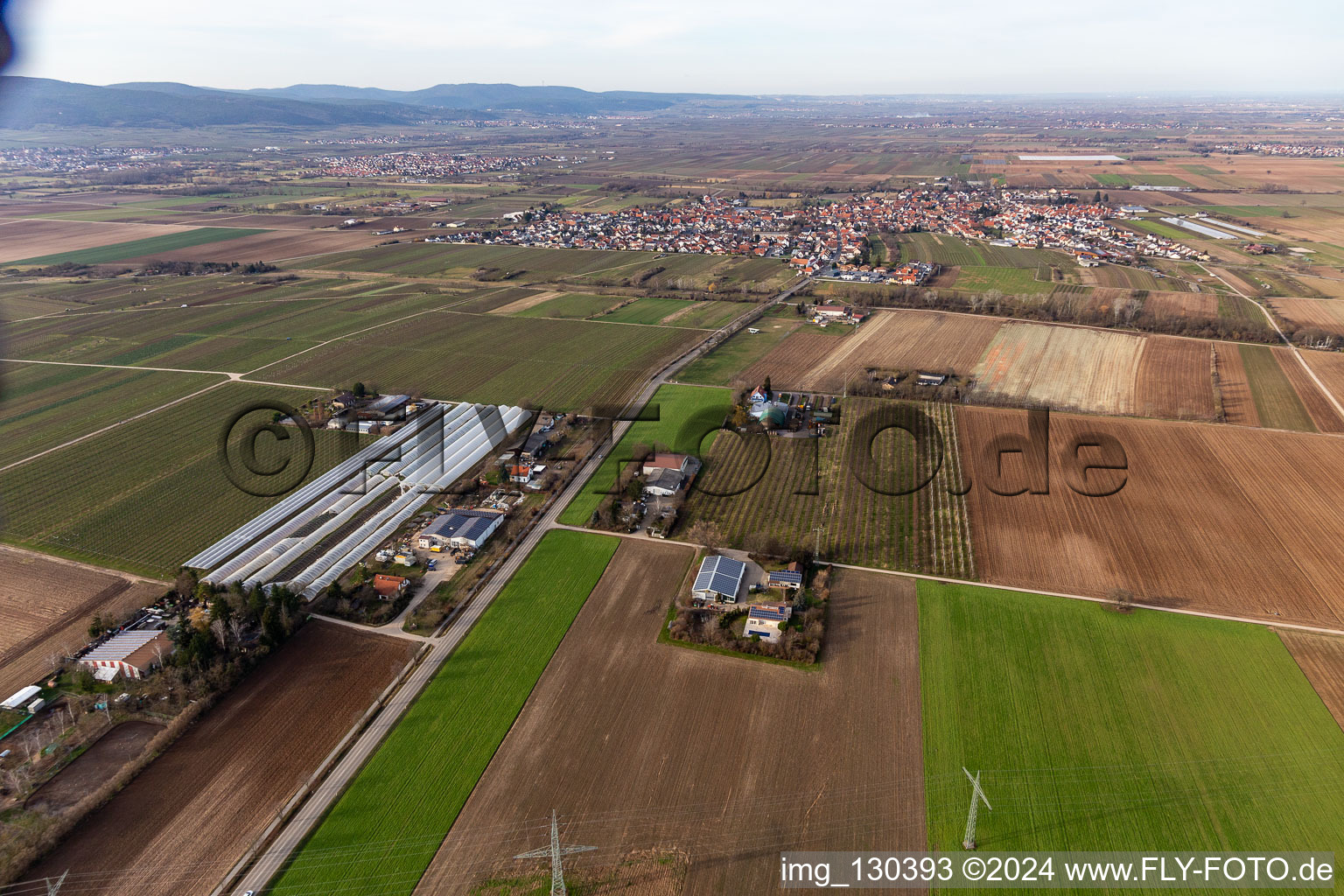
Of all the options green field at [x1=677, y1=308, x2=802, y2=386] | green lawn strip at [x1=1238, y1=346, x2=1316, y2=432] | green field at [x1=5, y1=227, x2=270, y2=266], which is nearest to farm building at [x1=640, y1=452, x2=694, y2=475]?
green field at [x1=677, y1=308, x2=802, y2=386]

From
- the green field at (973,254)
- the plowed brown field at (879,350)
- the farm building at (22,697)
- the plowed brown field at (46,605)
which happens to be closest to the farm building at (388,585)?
the plowed brown field at (46,605)

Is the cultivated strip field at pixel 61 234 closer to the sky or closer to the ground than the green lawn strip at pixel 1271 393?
closer to the sky

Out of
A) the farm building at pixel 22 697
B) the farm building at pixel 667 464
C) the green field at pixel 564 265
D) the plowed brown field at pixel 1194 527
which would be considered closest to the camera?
the farm building at pixel 22 697

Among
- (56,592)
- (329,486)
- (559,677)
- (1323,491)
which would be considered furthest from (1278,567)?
(56,592)

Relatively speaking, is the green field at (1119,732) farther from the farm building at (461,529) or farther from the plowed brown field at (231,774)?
the farm building at (461,529)

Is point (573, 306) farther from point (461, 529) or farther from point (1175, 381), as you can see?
point (1175, 381)

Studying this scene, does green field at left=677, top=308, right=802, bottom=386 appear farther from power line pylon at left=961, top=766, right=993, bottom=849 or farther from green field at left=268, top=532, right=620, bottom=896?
power line pylon at left=961, top=766, right=993, bottom=849
